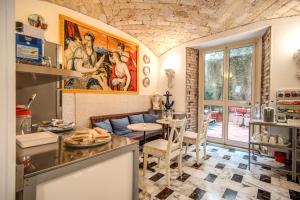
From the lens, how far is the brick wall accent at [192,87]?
478cm

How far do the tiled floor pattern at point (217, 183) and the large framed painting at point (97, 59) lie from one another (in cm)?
200

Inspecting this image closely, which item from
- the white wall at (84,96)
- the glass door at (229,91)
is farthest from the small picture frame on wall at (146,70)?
the glass door at (229,91)

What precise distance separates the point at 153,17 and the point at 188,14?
72 centimetres

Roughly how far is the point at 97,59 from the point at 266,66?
3.62 metres

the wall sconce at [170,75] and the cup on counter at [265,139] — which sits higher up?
the wall sconce at [170,75]

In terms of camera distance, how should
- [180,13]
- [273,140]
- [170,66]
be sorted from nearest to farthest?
[273,140] < [180,13] < [170,66]

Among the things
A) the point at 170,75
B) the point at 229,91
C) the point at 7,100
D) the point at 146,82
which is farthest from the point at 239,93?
the point at 7,100

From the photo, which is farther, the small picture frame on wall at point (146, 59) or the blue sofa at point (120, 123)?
the small picture frame on wall at point (146, 59)

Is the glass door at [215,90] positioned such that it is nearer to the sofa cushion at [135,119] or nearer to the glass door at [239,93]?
the glass door at [239,93]

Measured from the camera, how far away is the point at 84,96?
3.42 metres

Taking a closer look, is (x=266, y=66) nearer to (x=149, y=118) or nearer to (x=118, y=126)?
(x=149, y=118)

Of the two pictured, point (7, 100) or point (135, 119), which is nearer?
point (7, 100)

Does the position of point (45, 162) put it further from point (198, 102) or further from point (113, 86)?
point (198, 102)

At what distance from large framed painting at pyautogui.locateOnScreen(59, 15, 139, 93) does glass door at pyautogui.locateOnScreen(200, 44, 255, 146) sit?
2090 mm
